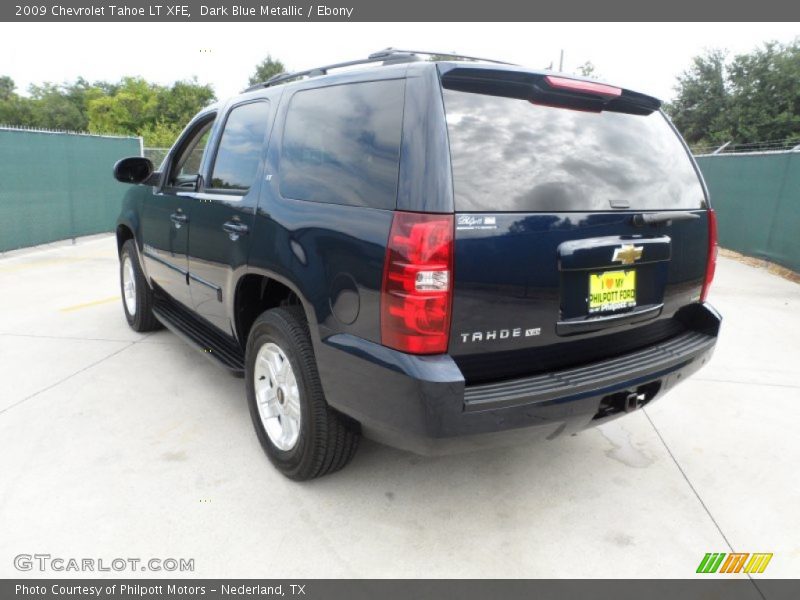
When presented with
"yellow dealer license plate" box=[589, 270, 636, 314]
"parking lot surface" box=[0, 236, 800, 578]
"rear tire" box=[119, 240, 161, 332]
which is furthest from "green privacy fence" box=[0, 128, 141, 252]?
"yellow dealer license plate" box=[589, 270, 636, 314]

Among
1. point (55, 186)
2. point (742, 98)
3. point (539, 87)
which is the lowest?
point (55, 186)

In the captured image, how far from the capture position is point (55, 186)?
1007 cm

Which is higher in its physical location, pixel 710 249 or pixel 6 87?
pixel 6 87

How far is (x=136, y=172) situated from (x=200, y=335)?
56.8 inches

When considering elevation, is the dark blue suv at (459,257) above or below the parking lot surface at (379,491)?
above

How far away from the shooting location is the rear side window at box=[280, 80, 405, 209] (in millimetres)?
2215

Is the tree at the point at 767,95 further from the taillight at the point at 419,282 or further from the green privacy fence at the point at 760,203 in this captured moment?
the taillight at the point at 419,282

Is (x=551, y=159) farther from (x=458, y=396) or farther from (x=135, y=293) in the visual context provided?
(x=135, y=293)

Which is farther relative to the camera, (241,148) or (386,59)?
(241,148)

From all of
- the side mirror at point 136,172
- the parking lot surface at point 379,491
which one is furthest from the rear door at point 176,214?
the parking lot surface at point 379,491

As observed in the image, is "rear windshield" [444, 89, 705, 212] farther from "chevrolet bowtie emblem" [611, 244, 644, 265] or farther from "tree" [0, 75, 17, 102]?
"tree" [0, 75, 17, 102]

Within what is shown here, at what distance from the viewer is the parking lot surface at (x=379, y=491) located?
7.84ft

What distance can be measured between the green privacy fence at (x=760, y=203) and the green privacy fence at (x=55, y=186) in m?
12.3
